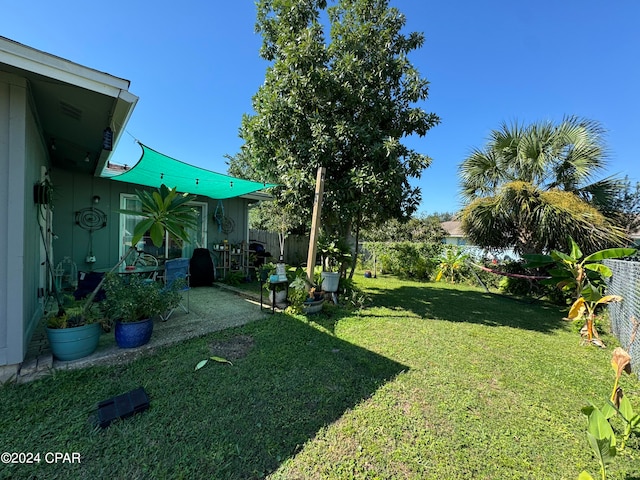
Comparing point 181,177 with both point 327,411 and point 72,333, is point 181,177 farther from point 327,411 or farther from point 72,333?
point 327,411

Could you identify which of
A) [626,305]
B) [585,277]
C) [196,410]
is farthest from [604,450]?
[585,277]

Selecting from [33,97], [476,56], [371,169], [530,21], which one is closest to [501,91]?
[476,56]

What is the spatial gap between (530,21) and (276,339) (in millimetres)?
8678

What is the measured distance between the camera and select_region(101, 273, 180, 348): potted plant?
3115mm

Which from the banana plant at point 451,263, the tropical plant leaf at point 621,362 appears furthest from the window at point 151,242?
the banana plant at point 451,263

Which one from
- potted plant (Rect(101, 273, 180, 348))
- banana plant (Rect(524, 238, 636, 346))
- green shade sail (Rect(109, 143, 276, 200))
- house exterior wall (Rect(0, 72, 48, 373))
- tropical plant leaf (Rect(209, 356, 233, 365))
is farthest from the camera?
green shade sail (Rect(109, 143, 276, 200))

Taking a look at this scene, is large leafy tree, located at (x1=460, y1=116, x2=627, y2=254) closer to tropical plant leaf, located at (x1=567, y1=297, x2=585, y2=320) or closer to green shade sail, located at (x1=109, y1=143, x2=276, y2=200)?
tropical plant leaf, located at (x1=567, y1=297, x2=585, y2=320)

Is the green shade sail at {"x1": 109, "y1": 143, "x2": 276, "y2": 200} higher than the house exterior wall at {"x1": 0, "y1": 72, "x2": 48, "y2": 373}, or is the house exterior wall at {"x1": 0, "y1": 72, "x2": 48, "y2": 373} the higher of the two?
the green shade sail at {"x1": 109, "y1": 143, "x2": 276, "y2": 200}

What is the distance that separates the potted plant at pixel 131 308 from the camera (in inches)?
123

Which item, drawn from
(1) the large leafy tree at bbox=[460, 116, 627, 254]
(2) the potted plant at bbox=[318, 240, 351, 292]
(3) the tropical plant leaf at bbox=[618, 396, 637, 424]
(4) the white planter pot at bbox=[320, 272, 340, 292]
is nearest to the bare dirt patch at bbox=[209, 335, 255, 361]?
(4) the white planter pot at bbox=[320, 272, 340, 292]

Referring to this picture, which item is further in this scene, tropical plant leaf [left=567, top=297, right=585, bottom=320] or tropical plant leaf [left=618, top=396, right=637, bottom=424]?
tropical plant leaf [left=567, top=297, right=585, bottom=320]

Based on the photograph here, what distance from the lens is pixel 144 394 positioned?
2.27 m

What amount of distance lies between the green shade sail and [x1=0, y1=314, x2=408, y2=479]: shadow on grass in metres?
3.22

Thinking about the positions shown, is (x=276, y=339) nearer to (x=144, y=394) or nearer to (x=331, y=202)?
(x=144, y=394)
